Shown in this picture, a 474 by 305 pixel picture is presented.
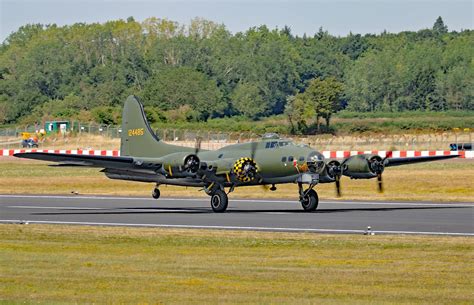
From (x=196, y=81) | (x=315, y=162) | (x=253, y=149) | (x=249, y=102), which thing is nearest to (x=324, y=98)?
(x=196, y=81)

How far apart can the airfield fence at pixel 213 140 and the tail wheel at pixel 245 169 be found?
1401 inches

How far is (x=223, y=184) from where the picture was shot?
37594 mm

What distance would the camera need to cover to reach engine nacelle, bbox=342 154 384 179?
36500 millimetres

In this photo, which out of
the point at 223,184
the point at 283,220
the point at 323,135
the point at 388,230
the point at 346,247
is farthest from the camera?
the point at 323,135

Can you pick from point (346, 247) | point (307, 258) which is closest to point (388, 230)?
point (346, 247)

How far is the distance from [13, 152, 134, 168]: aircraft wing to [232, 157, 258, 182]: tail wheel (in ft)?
12.8

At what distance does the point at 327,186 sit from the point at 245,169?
17.9 metres

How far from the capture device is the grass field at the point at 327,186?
47.9 m

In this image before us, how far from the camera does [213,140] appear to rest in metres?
83.8

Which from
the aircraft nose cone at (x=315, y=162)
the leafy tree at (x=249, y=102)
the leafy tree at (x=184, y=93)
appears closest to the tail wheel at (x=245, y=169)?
the aircraft nose cone at (x=315, y=162)

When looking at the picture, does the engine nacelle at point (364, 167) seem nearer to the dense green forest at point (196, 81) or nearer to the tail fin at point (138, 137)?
the tail fin at point (138, 137)

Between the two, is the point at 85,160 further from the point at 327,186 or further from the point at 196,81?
the point at 196,81

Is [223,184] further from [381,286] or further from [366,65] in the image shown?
[366,65]

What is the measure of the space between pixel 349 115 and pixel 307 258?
106 meters
